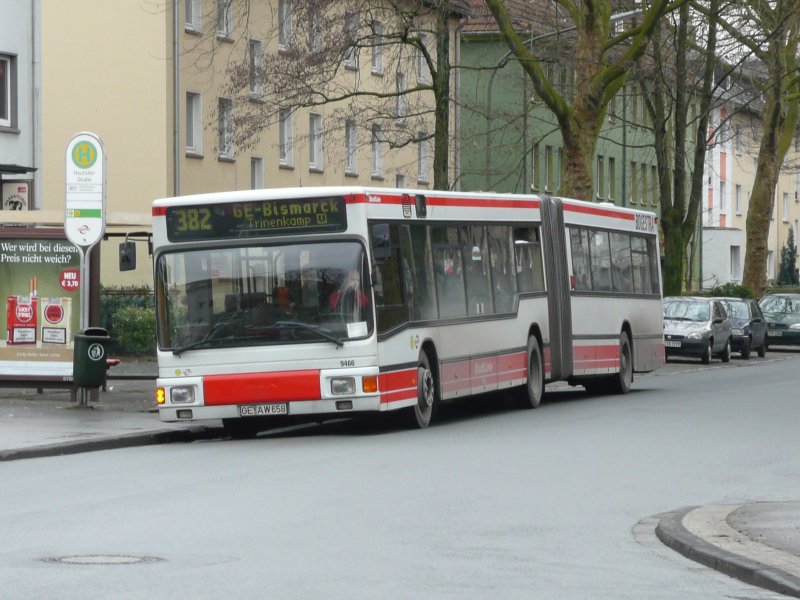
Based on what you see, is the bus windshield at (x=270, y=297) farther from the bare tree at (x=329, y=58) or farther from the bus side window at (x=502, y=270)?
the bare tree at (x=329, y=58)

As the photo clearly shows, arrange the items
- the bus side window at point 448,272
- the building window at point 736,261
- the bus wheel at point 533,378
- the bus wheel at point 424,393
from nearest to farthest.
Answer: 1. the bus wheel at point 424,393
2. the bus side window at point 448,272
3. the bus wheel at point 533,378
4. the building window at point 736,261

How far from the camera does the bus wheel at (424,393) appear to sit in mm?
19562

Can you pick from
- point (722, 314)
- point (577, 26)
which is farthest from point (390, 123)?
point (722, 314)

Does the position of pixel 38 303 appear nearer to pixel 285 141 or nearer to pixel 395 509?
pixel 395 509

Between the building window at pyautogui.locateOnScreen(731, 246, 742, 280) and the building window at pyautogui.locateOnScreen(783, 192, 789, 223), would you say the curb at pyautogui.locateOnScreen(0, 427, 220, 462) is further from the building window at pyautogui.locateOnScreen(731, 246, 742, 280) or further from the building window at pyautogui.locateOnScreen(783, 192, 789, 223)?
the building window at pyautogui.locateOnScreen(783, 192, 789, 223)

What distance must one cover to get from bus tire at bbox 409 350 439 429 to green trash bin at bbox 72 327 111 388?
4.38 m

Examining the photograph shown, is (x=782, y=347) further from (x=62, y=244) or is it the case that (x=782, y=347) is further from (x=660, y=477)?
(x=660, y=477)

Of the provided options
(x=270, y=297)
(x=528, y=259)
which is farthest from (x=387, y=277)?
(x=528, y=259)

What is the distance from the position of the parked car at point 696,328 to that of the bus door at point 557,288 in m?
16.6

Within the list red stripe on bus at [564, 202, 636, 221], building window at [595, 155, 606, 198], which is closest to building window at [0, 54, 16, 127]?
red stripe on bus at [564, 202, 636, 221]

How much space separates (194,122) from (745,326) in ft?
53.5

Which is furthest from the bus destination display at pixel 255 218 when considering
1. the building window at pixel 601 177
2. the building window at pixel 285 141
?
the building window at pixel 601 177

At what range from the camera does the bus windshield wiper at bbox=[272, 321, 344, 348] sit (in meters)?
18.1

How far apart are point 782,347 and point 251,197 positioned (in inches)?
1623
